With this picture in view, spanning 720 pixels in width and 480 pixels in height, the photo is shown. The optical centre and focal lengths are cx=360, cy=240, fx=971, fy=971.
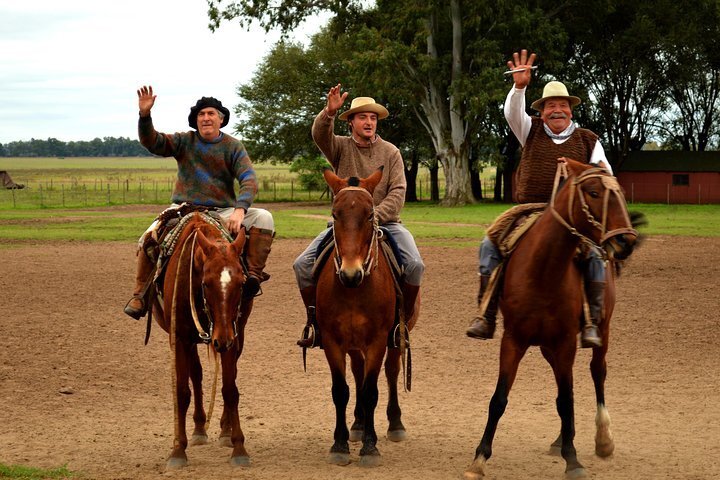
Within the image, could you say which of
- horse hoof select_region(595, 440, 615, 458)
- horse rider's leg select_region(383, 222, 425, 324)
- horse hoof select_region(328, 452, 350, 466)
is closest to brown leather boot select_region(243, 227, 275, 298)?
horse rider's leg select_region(383, 222, 425, 324)

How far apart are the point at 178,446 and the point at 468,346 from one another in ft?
18.8

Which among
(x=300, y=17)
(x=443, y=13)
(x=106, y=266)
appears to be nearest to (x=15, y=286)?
(x=106, y=266)

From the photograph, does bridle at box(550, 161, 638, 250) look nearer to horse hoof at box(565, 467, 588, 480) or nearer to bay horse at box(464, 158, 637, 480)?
bay horse at box(464, 158, 637, 480)

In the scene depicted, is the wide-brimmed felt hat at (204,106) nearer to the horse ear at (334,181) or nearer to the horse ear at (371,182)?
the horse ear at (334,181)

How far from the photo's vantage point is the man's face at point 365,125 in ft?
26.9

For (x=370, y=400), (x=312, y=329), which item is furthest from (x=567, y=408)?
(x=312, y=329)

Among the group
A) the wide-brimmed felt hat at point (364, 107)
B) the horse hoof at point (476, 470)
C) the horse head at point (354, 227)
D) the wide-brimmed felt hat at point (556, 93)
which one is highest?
the wide-brimmed felt hat at point (556, 93)

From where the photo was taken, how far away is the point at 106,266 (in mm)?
21188

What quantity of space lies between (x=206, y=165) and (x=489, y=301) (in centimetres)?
269

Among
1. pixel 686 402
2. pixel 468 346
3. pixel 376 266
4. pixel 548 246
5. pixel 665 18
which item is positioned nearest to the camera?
pixel 548 246

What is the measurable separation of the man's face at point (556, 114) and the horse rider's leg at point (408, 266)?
146 centimetres

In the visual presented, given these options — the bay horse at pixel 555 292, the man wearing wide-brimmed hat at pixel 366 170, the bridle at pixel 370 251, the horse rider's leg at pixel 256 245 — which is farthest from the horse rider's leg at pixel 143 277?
the bay horse at pixel 555 292

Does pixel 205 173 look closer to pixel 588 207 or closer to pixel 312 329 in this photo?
pixel 312 329

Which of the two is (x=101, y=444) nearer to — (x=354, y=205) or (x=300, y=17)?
(x=354, y=205)
